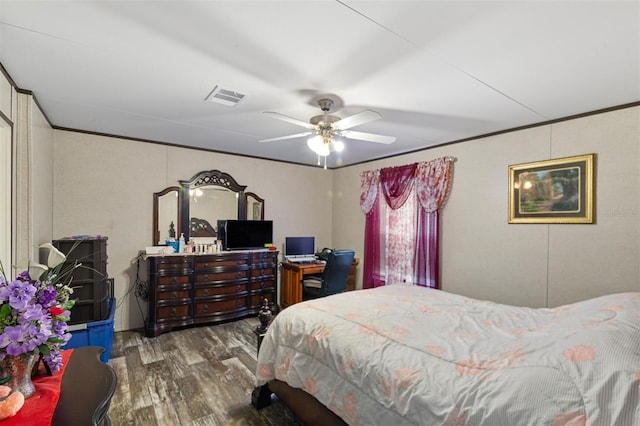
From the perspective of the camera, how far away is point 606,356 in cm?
113

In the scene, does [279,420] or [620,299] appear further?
[279,420]

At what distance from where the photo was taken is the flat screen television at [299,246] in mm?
4926

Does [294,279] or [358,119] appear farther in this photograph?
[294,279]

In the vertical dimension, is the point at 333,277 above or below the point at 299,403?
above

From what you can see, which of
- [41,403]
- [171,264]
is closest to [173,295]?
[171,264]

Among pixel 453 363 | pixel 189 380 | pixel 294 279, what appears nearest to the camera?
pixel 453 363

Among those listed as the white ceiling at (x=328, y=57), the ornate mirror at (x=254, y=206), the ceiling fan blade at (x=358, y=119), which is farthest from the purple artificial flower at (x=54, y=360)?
the ornate mirror at (x=254, y=206)

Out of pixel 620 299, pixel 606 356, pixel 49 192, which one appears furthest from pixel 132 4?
pixel 620 299

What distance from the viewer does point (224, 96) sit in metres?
2.46

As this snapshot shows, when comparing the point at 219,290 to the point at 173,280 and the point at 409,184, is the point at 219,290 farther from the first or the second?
the point at 409,184

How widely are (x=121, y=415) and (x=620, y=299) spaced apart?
133 inches

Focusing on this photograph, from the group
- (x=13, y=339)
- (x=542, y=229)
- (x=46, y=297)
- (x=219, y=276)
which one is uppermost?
(x=542, y=229)

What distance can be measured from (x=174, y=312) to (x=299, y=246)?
80.3 inches

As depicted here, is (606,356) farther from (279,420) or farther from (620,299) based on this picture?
(279,420)
